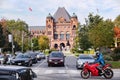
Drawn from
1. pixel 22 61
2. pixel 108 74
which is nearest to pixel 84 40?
pixel 22 61

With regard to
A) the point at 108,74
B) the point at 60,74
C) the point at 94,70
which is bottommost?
the point at 60,74

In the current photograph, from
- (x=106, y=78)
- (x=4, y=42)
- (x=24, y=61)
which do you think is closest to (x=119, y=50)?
(x=24, y=61)

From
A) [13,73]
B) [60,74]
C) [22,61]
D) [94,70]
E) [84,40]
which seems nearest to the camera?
[13,73]

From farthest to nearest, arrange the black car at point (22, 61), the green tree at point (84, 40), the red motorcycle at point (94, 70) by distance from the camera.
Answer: the green tree at point (84, 40) → the black car at point (22, 61) → the red motorcycle at point (94, 70)

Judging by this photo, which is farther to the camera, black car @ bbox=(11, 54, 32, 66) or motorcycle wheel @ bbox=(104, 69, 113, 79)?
black car @ bbox=(11, 54, 32, 66)

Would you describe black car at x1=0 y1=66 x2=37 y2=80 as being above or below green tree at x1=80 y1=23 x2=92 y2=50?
below

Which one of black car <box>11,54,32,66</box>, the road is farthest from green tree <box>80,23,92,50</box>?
the road

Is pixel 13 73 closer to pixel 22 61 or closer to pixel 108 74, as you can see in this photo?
pixel 108 74

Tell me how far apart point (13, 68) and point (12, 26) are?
494 ft

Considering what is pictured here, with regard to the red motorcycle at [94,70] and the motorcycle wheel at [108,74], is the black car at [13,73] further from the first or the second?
the motorcycle wheel at [108,74]

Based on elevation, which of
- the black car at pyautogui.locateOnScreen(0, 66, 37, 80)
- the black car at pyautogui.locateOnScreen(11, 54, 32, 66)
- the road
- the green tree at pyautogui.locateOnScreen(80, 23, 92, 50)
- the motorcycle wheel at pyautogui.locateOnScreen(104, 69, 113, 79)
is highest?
the green tree at pyautogui.locateOnScreen(80, 23, 92, 50)

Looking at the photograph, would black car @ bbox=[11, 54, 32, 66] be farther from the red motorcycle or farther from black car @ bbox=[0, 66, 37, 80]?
black car @ bbox=[0, 66, 37, 80]

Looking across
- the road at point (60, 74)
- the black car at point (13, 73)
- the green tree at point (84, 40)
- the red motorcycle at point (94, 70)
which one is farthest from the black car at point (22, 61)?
the green tree at point (84, 40)

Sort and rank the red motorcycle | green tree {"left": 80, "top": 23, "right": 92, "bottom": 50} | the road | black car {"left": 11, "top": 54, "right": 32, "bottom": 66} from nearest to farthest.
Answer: the red motorcycle < the road < black car {"left": 11, "top": 54, "right": 32, "bottom": 66} < green tree {"left": 80, "top": 23, "right": 92, "bottom": 50}
